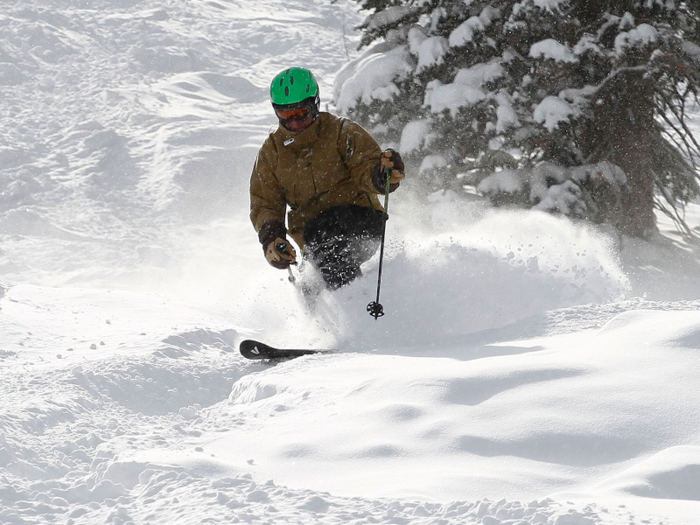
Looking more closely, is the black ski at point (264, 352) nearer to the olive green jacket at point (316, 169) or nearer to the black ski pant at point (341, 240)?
the black ski pant at point (341, 240)

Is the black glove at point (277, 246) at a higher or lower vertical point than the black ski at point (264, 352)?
higher

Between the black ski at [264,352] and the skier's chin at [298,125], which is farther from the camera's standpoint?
the skier's chin at [298,125]

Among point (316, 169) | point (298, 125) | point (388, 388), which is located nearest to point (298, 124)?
point (298, 125)

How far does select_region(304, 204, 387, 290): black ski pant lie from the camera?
617 cm

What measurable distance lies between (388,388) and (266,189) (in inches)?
122

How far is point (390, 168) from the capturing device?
5793 mm

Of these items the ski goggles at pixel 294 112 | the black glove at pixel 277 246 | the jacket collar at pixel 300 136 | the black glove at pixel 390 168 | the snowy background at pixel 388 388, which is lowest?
the snowy background at pixel 388 388

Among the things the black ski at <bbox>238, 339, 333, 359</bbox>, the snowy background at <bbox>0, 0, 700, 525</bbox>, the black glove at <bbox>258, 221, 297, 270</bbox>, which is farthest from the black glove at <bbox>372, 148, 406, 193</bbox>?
the black ski at <bbox>238, 339, 333, 359</bbox>

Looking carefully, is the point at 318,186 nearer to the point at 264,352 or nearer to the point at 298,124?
the point at 298,124

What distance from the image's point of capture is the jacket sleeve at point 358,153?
6.16m

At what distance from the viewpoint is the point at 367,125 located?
11.6 m

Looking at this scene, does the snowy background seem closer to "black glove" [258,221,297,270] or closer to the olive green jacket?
"black glove" [258,221,297,270]

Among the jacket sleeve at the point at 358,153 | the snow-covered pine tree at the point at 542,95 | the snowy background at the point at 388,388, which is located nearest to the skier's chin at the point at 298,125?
the jacket sleeve at the point at 358,153

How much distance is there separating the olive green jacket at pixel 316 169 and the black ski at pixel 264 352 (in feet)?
4.45
